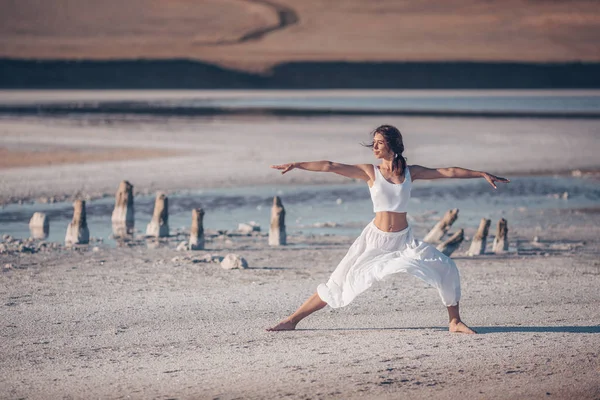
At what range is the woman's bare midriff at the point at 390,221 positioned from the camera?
7062 millimetres

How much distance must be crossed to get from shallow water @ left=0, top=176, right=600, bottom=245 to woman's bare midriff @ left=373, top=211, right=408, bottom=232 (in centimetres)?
515

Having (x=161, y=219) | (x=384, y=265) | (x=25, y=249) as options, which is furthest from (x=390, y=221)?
(x=161, y=219)

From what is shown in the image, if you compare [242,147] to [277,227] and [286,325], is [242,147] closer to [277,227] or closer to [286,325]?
[277,227]

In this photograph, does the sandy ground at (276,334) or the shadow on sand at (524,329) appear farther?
the shadow on sand at (524,329)

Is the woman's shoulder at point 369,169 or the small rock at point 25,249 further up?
the woman's shoulder at point 369,169

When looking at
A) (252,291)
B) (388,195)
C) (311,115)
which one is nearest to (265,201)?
(252,291)

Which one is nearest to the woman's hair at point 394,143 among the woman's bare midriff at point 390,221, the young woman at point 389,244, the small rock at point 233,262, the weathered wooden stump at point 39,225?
the young woman at point 389,244

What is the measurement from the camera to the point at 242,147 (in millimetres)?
23312

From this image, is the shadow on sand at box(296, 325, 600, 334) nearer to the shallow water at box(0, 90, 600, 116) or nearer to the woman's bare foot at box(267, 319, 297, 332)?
the woman's bare foot at box(267, 319, 297, 332)

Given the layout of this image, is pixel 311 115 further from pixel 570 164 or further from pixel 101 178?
pixel 101 178

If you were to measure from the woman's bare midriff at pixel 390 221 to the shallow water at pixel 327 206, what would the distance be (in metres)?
5.15

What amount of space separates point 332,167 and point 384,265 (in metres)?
0.72

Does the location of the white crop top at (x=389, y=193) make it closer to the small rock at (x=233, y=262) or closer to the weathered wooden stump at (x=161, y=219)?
the small rock at (x=233, y=262)

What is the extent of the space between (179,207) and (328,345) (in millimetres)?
7819
